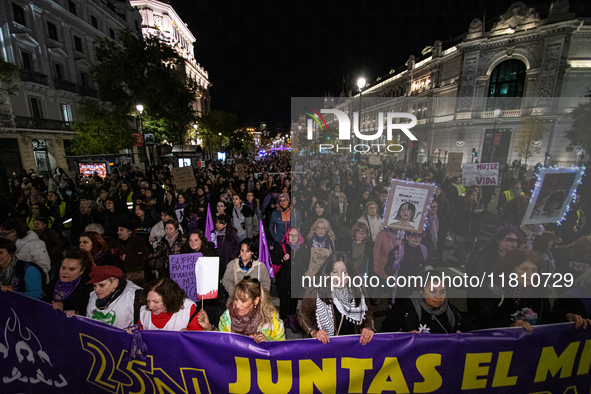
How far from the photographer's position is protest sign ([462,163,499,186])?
24.5 ft

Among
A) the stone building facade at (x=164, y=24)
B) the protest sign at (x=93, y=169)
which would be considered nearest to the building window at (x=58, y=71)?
the protest sign at (x=93, y=169)

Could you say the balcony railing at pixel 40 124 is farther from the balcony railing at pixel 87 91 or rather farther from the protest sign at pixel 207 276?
the protest sign at pixel 207 276

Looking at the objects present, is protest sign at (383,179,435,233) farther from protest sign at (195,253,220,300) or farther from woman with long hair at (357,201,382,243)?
protest sign at (195,253,220,300)

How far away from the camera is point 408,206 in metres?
4.49

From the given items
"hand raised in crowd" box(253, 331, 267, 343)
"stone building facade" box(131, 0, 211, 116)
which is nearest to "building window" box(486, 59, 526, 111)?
"hand raised in crowd" box(253, 331, 267, 343)

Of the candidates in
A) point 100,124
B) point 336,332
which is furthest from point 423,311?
point 100,124

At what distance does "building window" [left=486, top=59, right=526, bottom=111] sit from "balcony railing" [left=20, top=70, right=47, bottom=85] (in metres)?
47.8

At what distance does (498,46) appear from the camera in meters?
32.0

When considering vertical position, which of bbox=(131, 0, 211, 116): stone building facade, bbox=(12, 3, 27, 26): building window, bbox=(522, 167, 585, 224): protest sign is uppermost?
bbox=(131, 0, 211, 116): stone building facade

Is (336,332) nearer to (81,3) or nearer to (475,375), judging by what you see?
(475,375)

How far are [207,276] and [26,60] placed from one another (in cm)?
3100

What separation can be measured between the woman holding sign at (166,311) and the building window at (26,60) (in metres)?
30.8

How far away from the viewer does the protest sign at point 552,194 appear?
4.64 meters

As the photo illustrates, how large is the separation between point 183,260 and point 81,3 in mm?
38364
